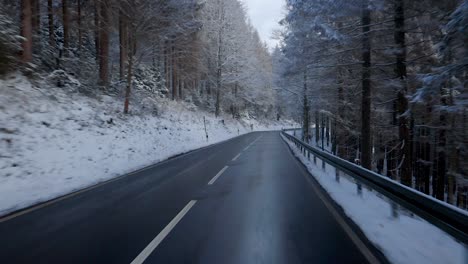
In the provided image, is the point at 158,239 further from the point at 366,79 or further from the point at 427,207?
the point at 366,79

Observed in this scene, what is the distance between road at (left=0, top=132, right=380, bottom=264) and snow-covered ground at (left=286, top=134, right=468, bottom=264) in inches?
13.5

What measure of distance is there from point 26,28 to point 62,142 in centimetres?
545

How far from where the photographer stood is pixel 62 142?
1063 cm

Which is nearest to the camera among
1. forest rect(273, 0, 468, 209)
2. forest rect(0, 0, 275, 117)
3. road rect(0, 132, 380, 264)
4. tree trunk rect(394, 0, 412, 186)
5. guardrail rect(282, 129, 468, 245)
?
guardrail rect(282, 129, 468, 245)

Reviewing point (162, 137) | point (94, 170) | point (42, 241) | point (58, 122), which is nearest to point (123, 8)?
point (162, 137)

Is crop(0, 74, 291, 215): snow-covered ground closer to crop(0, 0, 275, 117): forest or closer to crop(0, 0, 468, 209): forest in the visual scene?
crop(0, 0, 468, 209): forest

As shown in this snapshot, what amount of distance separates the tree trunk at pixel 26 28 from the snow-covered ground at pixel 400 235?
13346 millimetres

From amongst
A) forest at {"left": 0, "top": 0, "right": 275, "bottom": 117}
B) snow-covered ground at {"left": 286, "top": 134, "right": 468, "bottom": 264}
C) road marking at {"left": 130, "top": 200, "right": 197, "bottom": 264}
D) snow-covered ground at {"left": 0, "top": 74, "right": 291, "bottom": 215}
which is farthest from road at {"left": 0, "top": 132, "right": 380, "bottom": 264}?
forest at {"left": 0, "top": 0, "right": 275, "bottom": 117}

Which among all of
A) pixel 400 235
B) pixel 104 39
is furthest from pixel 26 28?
pixel 400 235

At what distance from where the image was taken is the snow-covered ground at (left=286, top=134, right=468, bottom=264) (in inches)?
153

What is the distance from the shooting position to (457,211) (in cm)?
321

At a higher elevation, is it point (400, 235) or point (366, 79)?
point (366, 79)

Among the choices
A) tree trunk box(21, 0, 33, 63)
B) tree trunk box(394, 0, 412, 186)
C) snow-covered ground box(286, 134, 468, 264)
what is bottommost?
snow-covered ground box(286, 134, 468, 264)

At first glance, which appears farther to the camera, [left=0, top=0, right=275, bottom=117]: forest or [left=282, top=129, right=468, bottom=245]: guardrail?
[left=0, top=0, right=275, bottom=117]: forest
